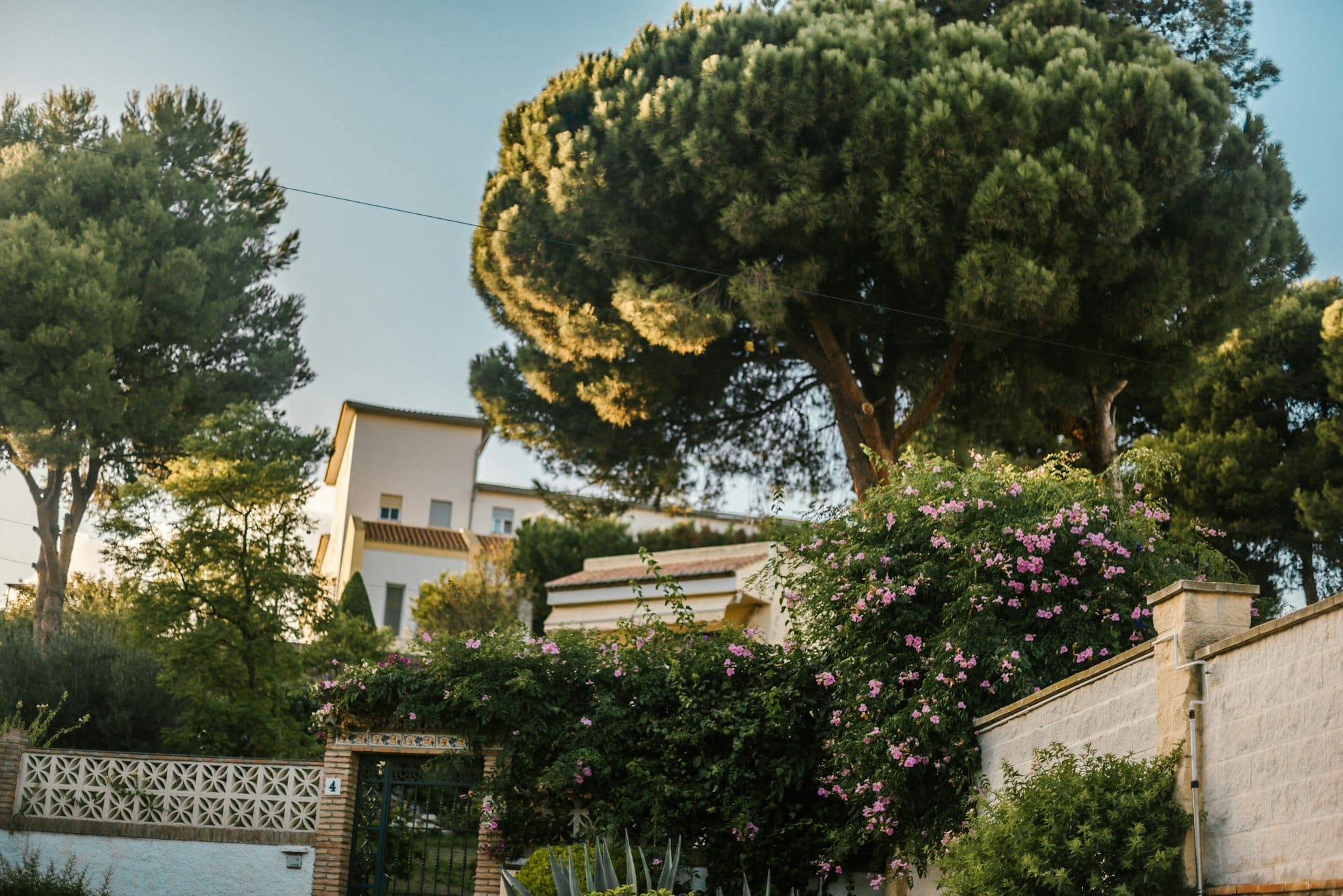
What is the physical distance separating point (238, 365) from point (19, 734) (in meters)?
14.5

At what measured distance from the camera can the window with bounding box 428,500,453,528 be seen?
40312 millimetres

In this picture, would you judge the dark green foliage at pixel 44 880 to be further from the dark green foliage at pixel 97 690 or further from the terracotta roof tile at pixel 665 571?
the terracotta roof tile at pixel 665 571

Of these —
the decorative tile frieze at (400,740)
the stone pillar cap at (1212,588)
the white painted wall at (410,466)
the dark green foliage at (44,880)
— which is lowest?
the dark green foliage at (44,880)

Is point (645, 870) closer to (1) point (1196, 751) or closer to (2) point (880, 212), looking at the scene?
(1) point (1196, 751)

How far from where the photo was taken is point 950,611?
31.0 feet

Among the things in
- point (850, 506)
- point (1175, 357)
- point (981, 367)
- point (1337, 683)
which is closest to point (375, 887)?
point (850, 506)

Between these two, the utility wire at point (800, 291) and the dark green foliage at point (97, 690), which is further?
the dark green foliage at point (97, 690)

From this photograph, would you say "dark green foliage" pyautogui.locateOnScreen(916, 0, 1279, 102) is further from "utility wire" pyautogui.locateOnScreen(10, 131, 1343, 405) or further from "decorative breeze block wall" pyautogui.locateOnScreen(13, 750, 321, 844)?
"decorative breeze block wall" pyautogui.locateOnScreen(13, 750, 321, 844)

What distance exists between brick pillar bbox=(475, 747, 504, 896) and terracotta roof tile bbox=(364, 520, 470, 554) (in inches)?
1001

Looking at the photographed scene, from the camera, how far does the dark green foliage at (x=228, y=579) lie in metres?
16.3

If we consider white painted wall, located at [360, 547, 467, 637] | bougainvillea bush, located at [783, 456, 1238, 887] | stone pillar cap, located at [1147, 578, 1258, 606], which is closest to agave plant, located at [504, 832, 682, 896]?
bougainvillea bush, located at [783, 456, 1238, 887]

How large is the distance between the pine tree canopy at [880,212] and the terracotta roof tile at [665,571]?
471 centimetres

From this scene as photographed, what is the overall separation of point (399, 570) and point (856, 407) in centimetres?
2229

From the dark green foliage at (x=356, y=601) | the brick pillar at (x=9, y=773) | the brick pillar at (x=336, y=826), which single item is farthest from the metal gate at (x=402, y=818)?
the dark green foliage at (x=356, y=601)
